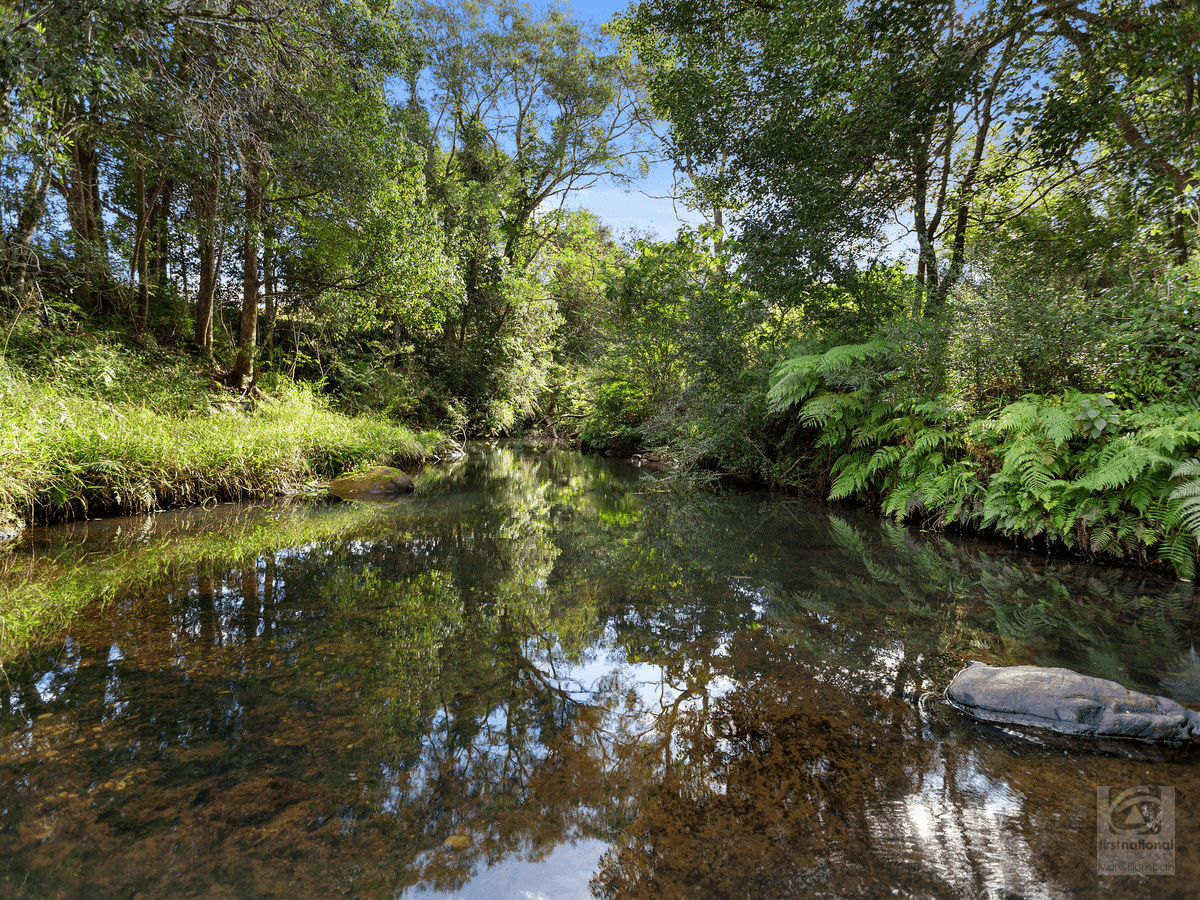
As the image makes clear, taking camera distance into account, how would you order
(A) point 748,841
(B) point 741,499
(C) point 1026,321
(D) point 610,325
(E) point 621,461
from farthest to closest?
(E) point 621,461, (D) point 610,325, (B) point 741,499, (C) point 1026,321, (A) point 748,841

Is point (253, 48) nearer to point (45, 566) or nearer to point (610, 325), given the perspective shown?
point (45, 566)

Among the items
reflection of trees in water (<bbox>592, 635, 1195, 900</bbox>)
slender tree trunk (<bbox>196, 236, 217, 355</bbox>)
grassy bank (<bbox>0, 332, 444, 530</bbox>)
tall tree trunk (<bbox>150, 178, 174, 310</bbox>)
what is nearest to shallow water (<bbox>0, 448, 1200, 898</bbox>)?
reflection of trees in water (<bbox>592, 635, 1195, 900</bbox>)

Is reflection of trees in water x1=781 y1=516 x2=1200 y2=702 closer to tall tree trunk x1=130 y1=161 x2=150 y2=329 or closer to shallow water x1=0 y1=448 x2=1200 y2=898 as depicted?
shallow water x1=0 y1=448 x2=1200 y2=898

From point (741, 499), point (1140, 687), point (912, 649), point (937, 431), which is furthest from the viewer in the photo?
point (741, 499)

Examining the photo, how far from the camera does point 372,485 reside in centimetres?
768

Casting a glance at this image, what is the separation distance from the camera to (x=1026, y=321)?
4980 mm

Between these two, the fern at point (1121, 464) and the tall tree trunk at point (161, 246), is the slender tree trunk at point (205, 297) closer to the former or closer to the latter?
the tall tree trunk at point (161, 246)

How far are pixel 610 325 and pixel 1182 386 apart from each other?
10.1m

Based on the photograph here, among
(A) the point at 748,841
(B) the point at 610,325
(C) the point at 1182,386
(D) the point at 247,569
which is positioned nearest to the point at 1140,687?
(A) the point at 748,841

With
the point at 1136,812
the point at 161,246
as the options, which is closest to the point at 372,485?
the point at 1136,812

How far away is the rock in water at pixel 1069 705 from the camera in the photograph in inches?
78.5

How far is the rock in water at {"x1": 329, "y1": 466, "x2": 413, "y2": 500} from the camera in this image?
7.45 meters
